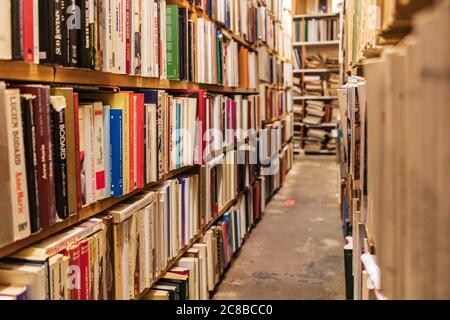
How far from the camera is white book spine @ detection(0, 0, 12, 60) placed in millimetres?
1016

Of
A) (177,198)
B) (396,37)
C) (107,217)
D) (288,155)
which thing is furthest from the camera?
(288,155)

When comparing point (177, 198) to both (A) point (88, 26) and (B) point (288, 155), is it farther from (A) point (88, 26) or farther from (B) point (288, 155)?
(B) point (288, 155)

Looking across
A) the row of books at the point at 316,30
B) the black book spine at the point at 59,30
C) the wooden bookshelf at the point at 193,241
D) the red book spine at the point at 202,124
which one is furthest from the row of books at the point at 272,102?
the black book spine at the point at 59,30

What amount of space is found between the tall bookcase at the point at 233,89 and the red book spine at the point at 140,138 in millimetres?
64

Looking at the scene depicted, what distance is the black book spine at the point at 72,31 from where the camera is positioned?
1.21m

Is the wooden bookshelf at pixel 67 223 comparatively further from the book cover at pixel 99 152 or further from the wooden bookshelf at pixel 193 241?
the wooden bookshelf at pixel 193 241

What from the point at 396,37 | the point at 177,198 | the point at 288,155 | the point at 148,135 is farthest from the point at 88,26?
the point at 288,155

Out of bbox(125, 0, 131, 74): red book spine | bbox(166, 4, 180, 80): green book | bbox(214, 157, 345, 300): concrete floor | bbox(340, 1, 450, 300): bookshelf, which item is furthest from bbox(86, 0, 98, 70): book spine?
bbox(214, 157, 345, 300): concrete floor

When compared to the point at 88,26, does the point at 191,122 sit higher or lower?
lower

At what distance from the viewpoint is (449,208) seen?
0.56 metres

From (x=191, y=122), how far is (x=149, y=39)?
1.71 ft

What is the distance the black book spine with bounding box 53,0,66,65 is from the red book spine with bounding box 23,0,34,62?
83 mm

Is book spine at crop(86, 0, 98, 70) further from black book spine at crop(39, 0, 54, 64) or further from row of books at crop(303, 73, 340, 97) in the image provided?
row of books at crop(303, 73, 340, 97)
